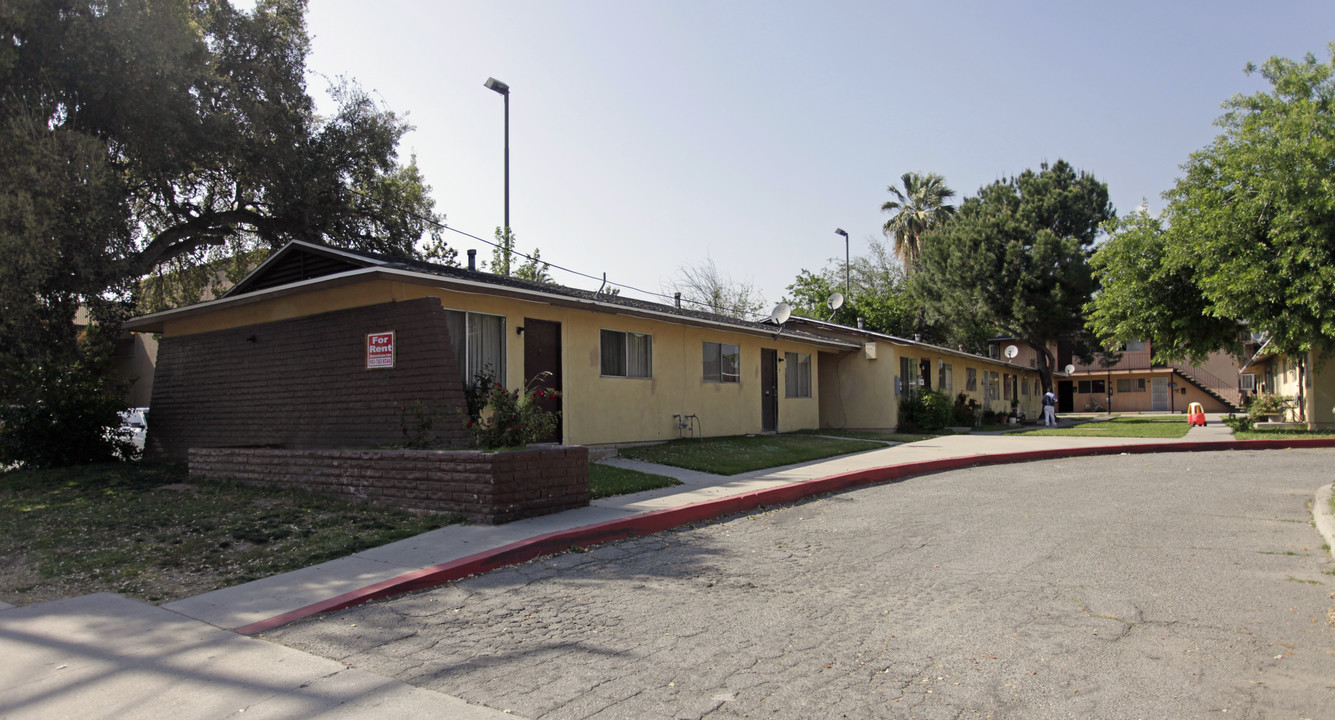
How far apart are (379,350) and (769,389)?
11.4 meters

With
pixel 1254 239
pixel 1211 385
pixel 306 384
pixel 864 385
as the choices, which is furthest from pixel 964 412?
pixel 1211 385

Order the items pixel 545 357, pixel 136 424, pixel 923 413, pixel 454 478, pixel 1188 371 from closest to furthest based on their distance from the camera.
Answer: pixel 454 478
pixel 545 357
pixel 136 424
pixel 923 413
pixel 1188 371

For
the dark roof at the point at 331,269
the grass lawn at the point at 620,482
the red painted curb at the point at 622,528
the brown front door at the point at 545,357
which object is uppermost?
the dark roof at the point at 331,269

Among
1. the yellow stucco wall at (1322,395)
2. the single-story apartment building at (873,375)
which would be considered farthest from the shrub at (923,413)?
the yellow stucco wall at (1322,395)

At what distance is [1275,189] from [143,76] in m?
25.3

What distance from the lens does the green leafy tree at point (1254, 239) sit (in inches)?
746

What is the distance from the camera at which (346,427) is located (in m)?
11.8

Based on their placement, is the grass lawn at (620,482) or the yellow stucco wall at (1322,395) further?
the yellow stucco wall at (1322,395)

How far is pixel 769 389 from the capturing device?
66.5 feet

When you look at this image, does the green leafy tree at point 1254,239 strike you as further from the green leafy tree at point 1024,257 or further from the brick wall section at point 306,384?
the brick wall section at point 306,384

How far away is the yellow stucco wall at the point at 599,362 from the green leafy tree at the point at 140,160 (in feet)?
7.20

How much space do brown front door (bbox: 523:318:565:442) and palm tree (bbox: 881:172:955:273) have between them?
→ 3879 centimetres

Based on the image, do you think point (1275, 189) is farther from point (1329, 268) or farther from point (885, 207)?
point (885, 207)

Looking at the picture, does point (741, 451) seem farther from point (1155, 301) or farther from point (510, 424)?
point (1155, 301)
